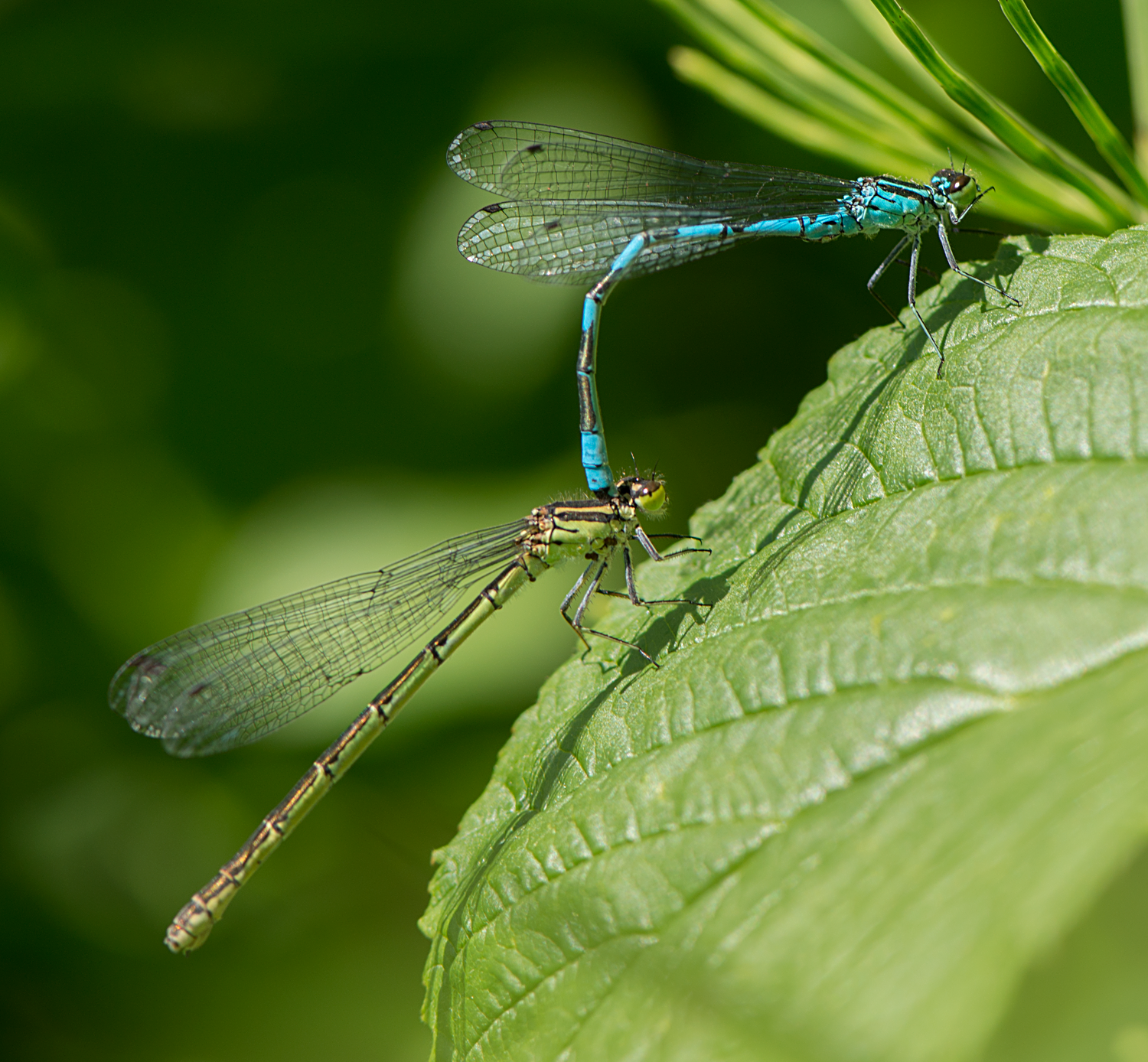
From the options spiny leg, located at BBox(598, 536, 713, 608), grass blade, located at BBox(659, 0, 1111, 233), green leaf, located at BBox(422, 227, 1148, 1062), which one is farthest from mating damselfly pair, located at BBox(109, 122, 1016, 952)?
green leaf, located at BBox(422, 227, 1148, 1062)

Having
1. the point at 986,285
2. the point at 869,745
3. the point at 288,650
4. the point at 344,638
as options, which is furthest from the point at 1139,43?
the point at 288,650

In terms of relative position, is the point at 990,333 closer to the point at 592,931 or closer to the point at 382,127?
the point at 592,931

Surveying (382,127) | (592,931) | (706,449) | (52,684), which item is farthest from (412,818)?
(382,127)

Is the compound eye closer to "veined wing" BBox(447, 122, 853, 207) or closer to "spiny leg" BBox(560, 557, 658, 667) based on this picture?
"spiny leg" BBox(560, 557, 658, 667)

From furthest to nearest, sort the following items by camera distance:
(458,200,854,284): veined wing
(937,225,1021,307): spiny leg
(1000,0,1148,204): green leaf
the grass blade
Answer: (458,200,854,284): veined wing, the grass blade, (937,225,1021,307): spiny leg, (1000,0,1148,204): green leaf

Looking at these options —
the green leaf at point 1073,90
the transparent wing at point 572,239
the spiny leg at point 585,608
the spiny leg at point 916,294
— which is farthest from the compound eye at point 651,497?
the green leaf at point 1073,90

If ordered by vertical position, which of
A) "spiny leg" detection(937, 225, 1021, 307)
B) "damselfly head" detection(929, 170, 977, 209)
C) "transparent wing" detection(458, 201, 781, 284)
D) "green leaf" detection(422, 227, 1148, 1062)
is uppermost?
"transparent wing" detection(458, 201, 781, 284)
